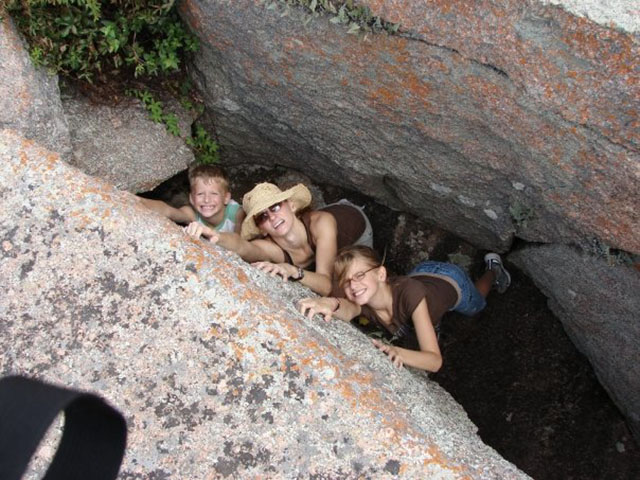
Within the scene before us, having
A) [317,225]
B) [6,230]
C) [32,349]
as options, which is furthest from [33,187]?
[317,225]

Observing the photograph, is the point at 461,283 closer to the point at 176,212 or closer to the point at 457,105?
the point at 457,105

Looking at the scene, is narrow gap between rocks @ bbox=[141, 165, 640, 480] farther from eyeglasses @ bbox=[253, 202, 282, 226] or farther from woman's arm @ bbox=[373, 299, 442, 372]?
eyeglasses @ bbox=[253, 202, 282, 226]

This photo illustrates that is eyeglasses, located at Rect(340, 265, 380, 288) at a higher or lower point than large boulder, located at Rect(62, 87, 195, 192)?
higher

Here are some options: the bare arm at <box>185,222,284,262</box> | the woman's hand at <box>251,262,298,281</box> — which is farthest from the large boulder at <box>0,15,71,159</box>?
the woman's hand at <box>251,262,298,281</box>

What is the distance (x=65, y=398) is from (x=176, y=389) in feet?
1.33

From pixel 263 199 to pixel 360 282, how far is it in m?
0.77

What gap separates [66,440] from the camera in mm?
2264

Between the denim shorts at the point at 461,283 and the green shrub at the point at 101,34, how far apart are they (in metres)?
2.03

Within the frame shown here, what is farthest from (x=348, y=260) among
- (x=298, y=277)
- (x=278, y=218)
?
(x=278, y=218)

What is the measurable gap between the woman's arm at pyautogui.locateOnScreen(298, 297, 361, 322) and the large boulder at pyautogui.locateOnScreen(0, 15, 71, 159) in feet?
5.66

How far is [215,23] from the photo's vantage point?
3625mm

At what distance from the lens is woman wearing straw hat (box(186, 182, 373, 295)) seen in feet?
13.2

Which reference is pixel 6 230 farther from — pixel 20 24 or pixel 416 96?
pixel 416 96

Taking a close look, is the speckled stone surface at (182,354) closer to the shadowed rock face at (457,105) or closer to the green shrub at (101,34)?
the green shrub at (101,34)
